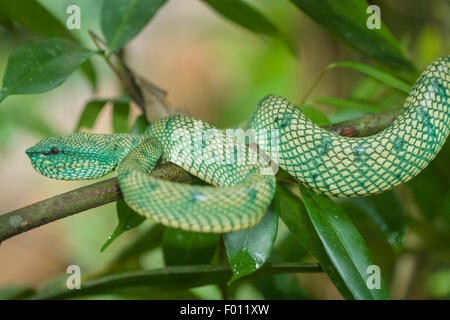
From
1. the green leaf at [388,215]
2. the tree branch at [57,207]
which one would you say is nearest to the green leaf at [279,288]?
the green leaf at [388,215]

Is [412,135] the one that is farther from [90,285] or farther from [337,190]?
[90,285]

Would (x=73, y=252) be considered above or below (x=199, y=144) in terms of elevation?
below

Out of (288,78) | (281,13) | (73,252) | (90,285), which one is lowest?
(73,252)

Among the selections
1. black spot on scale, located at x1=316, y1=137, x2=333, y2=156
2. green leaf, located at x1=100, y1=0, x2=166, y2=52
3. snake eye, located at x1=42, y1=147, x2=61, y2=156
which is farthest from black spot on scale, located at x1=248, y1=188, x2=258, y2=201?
green leaf, located at x1=100, y1=0, x2=166, y2=52

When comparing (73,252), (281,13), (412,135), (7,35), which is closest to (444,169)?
(412,135)

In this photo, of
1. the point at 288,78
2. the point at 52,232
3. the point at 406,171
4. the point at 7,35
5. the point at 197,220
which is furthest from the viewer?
the point at 52,232

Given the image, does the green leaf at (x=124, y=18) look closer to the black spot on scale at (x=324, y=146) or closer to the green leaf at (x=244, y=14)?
the green leaf at (x=244, y=14)

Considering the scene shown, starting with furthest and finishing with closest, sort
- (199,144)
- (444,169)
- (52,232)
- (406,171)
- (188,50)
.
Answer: (188,50), (52,232), (444,169), (199,144), (406,171)
